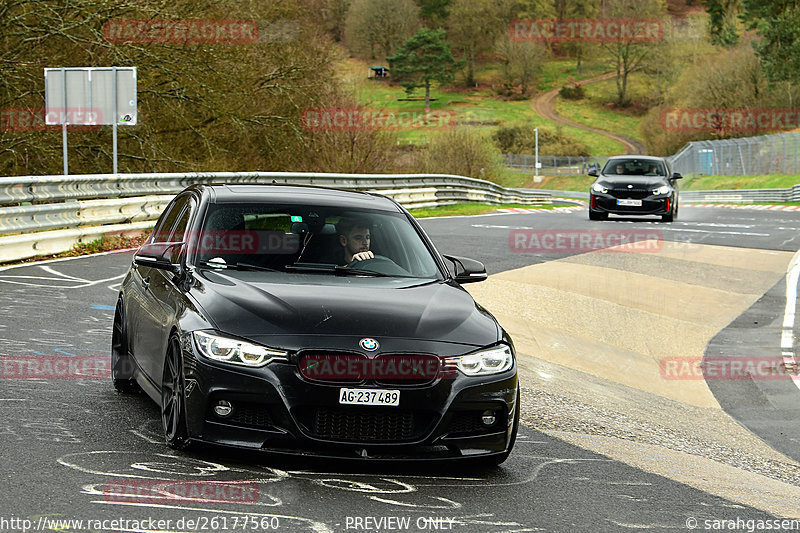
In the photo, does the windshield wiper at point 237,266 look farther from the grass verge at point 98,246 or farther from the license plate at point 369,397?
the grass verge at point 98,246

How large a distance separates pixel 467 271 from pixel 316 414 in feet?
6.48

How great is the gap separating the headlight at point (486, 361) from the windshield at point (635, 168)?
22.7 meters

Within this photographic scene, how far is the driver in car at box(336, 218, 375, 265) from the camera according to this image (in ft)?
22.7

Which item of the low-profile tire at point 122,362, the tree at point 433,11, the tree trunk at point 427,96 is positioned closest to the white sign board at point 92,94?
the low-profile tire at point 122,362

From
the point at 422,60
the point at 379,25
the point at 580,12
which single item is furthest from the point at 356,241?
the point at 580,12

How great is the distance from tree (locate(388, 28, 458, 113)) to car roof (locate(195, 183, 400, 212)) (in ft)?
462

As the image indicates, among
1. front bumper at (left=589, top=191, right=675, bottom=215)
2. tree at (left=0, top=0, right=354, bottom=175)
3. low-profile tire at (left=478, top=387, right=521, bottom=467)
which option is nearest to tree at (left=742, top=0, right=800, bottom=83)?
tree at (left=0, top=0, right=354, bottom=175)

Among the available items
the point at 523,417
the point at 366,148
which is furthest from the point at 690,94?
the point at 523,417

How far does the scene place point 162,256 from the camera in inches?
265

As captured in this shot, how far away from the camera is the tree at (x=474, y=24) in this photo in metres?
162

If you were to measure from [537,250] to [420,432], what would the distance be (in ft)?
47.3

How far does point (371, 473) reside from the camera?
18.8ft

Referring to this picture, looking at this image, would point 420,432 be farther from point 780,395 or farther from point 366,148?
point 366,148

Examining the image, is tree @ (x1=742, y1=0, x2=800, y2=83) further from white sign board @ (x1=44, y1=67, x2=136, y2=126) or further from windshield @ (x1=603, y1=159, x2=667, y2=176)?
white sign board @ (x1=44, y1=67, x2=136, y2=126)
